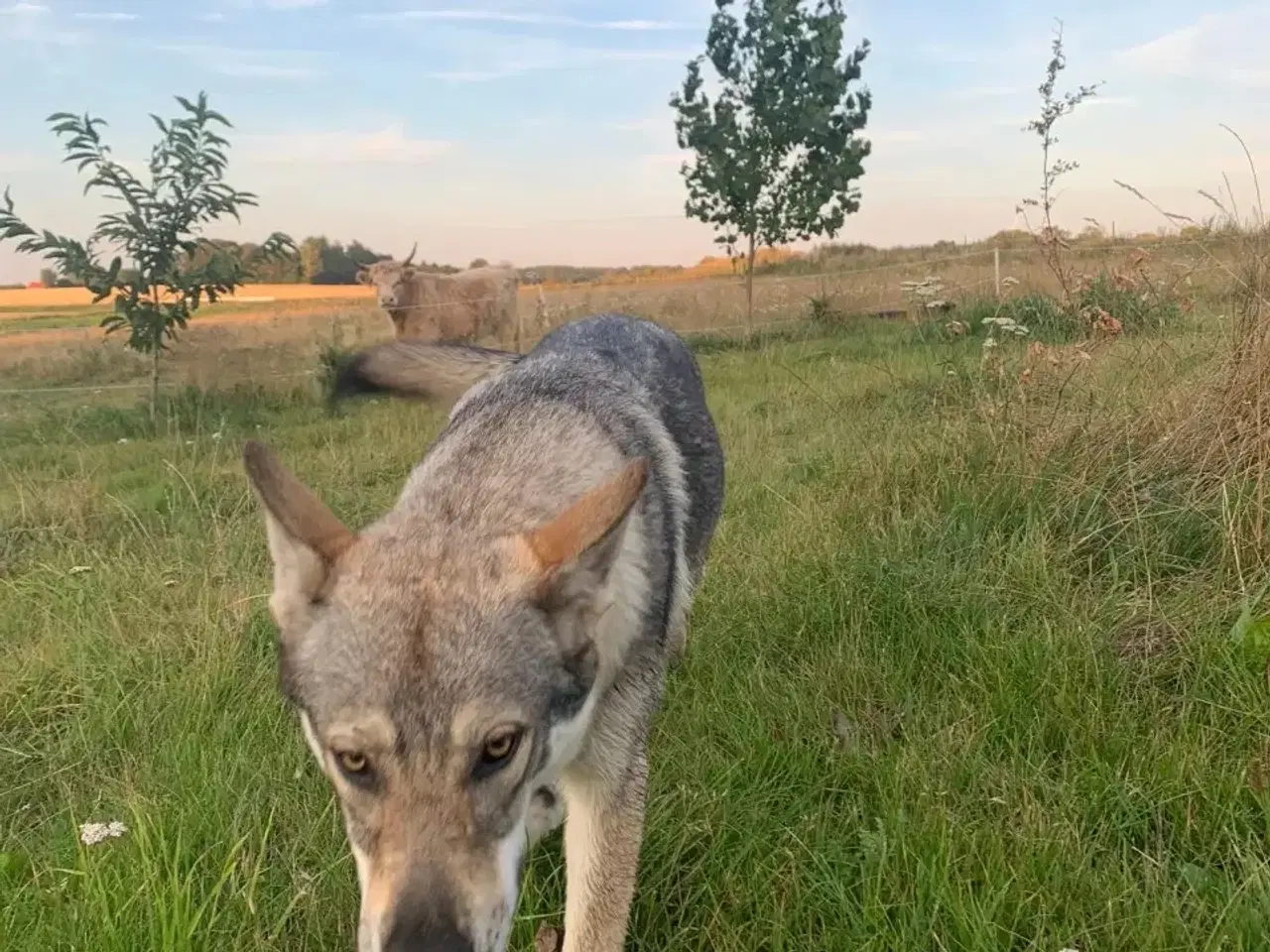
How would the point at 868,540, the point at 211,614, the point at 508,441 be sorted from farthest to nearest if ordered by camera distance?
the point at 868,540, the point at 211,614, the point at 508,441

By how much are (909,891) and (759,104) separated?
1648 cm

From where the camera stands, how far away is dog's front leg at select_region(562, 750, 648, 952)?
2.37 metres

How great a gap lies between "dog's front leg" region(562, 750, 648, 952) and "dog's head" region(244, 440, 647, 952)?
0.28 metres

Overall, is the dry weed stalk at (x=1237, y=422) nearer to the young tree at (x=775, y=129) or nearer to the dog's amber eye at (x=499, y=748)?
the dog's amber eye at (x=499, y=748)

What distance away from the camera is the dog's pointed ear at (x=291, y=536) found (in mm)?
2008

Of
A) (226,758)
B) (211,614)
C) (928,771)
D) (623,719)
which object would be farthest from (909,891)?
(211,614)

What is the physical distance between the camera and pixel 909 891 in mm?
2344

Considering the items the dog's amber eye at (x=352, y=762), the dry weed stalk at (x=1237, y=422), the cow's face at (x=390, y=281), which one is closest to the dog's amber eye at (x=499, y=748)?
the dog's amber eye at (x=352, y=762)

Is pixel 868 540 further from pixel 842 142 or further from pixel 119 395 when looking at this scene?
pixel 842 142

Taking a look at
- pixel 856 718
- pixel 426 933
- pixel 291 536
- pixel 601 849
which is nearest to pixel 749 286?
pixel 856 718

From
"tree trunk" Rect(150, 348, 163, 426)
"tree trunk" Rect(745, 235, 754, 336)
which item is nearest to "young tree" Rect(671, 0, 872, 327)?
"tree trunk" Rect(745, 235, 754, 336)

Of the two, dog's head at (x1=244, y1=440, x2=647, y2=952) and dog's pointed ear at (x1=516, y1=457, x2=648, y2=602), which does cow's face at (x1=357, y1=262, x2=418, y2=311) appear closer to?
dog's head at (x1=244, y1=440, x2=647, y2=952)

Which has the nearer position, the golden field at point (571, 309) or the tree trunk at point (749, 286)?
the golden field at point (571, 309)

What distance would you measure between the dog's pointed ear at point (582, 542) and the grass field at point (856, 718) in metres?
1.08
